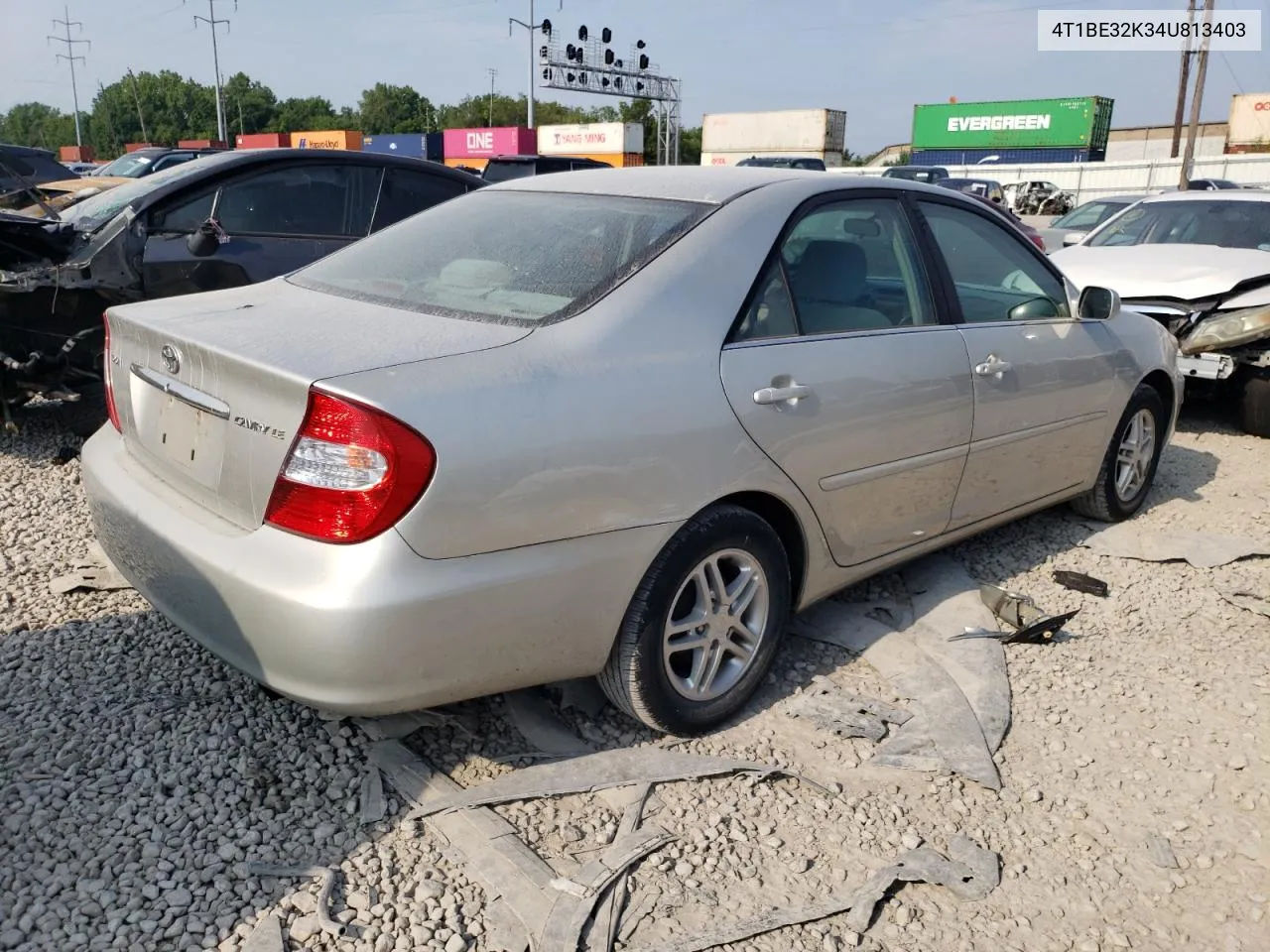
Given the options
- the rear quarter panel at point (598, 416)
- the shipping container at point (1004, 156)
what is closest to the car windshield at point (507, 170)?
the rear quarter panel at point (598, 416)

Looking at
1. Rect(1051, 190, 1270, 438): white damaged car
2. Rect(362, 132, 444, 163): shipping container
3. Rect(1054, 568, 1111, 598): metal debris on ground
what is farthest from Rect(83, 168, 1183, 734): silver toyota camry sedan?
Rect(362, 132, 444, 163): shipping container

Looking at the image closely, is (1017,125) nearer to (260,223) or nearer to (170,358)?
(260,223)

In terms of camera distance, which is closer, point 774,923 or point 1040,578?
point 774,923

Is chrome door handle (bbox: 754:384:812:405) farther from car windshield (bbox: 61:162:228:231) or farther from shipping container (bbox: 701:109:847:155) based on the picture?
shipping container (bbox: 701:109:847:155)

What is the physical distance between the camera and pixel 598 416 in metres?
2.56

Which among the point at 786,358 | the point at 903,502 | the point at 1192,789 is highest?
the point at 786,358

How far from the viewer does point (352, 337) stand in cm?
260

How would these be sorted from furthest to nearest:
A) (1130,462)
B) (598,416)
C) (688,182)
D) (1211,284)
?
(1211,284), (1130,462), (688,182), (598,416)

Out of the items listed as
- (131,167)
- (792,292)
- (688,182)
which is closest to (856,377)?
(792,292)

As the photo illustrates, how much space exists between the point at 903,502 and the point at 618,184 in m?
1.44

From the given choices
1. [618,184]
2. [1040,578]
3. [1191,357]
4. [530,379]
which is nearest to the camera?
[530,379]

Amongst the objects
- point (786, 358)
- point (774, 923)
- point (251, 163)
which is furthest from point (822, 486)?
point (251, 163)

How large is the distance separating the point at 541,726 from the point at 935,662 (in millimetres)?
1399

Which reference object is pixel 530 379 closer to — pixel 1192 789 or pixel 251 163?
pixel 1192 789
